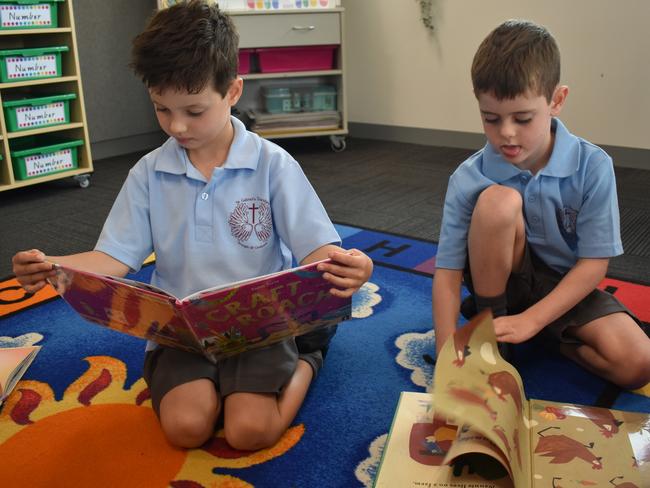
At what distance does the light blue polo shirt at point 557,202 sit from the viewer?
0.99 m

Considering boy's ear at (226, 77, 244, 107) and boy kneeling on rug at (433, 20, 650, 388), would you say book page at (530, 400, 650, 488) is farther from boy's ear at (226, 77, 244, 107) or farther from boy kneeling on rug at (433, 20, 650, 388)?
boy's ear at (226, 77, 244, 107)

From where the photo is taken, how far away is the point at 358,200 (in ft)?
7.11

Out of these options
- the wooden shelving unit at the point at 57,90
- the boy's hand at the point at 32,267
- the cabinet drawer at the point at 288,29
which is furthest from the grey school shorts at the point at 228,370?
the cabinet drawer at the point at 288,29

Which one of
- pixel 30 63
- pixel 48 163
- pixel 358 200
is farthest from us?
pixel 48 163

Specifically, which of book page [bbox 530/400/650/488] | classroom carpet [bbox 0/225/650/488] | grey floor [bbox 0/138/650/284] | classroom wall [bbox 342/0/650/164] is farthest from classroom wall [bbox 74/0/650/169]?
book page [bbox 530/400/650/488]

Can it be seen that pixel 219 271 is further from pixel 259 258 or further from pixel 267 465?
pixel 267 465

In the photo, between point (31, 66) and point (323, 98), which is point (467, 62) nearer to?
point (323, 98)

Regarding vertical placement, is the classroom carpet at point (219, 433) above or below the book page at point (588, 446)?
below

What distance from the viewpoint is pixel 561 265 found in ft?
3.47

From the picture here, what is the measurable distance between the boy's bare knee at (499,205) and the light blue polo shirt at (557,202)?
0.15 feet

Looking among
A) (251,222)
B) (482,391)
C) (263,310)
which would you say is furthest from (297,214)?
(482,391)

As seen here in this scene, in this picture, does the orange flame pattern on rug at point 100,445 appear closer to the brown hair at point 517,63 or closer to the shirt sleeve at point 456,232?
the shirt sleeve at point 456,232

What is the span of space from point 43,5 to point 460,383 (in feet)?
7.13

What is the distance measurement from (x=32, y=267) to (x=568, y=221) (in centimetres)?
77
